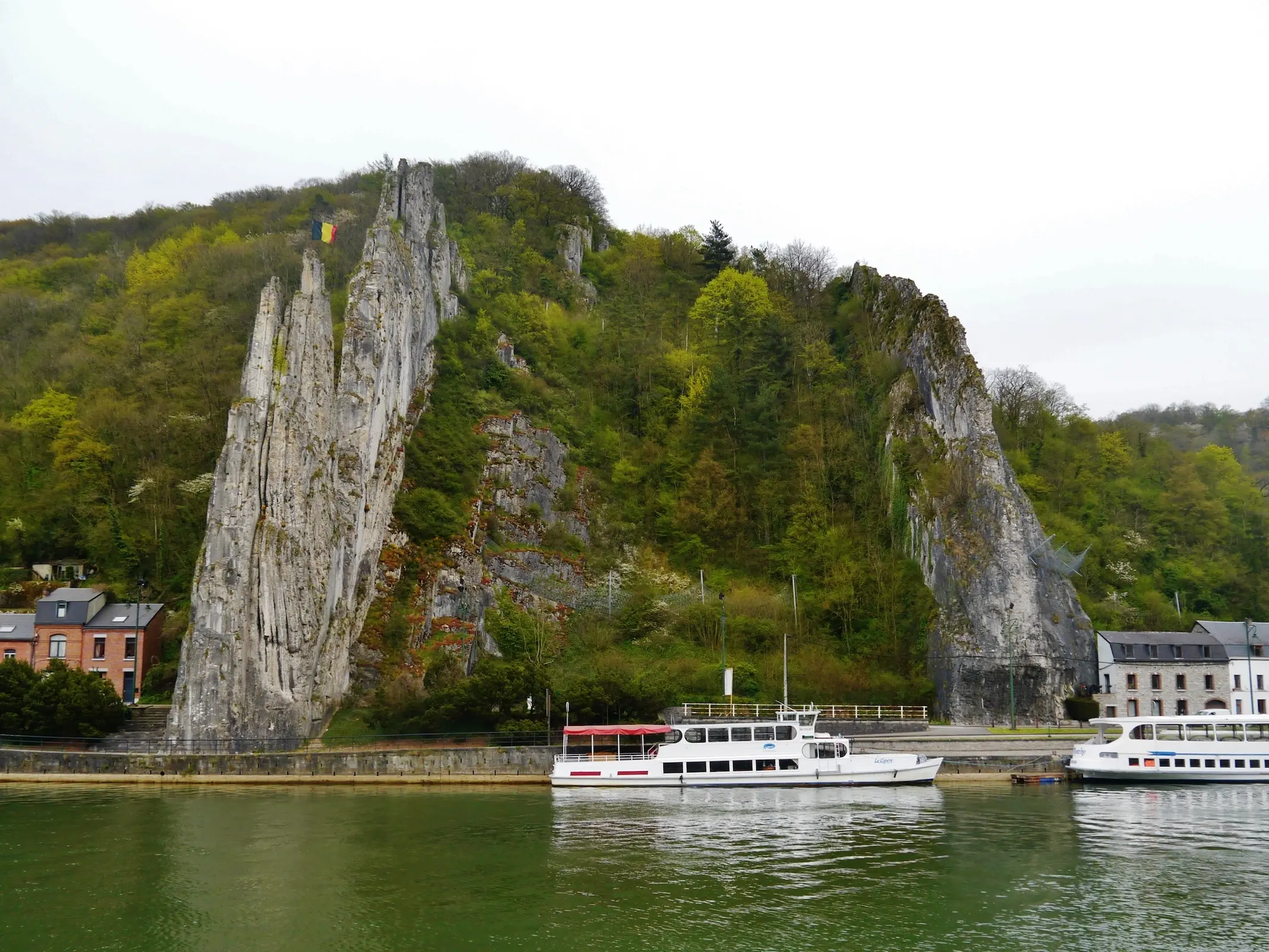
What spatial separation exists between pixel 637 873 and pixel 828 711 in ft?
94.0

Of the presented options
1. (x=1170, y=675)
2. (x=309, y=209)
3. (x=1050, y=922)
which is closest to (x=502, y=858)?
(x=1050, y=922)

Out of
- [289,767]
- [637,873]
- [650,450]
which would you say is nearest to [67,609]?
[289,767]

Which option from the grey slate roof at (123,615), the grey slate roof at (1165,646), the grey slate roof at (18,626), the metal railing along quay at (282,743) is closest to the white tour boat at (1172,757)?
the grey slate roof at (1165,646)

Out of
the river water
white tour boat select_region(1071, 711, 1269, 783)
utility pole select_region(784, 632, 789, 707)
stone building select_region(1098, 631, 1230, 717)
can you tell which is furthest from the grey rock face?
white tour boat select_region(1071, 711, 1269, 783)

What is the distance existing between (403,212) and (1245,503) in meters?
70.1

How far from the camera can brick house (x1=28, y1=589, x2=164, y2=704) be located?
5731cm

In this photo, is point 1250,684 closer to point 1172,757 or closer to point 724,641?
point 1172,757

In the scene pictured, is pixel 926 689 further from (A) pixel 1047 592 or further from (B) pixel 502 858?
(B) pixel 502 858

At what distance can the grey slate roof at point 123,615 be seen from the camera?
5788 cm

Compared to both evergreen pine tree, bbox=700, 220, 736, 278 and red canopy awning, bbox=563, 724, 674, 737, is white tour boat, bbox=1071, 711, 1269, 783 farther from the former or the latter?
evergreen pine tree, bbox=700, 220, 736, 278

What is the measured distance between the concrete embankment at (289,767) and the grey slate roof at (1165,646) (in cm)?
3680

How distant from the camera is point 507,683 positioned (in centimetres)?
4878

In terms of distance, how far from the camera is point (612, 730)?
152ft

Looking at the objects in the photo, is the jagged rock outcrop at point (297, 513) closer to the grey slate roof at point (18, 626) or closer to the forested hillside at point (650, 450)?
the forested hillside at point (650, 450)
